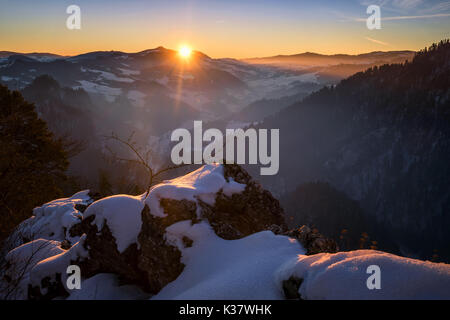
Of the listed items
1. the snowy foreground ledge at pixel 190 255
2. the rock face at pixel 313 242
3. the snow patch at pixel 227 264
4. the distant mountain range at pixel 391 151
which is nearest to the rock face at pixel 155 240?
the snowy foreground ledge at pixel 190 255

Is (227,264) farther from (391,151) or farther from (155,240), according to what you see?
(391,151)

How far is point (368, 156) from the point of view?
161250mm

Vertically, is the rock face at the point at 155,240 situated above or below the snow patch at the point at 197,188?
below

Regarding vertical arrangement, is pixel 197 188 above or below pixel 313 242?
above

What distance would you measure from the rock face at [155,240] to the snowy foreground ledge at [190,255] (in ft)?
0.09

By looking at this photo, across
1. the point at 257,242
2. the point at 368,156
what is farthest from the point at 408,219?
the point at 257,242

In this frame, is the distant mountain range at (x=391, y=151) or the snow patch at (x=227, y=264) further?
the distant mountain range at (x=391, y=151)

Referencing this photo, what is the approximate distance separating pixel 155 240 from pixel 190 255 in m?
1.03

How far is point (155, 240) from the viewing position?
670 centimetres

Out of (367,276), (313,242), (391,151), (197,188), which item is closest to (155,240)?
(197,188)

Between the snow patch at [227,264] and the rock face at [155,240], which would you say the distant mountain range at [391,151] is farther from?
the snow patch at [227,264]

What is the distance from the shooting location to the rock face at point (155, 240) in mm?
6500
